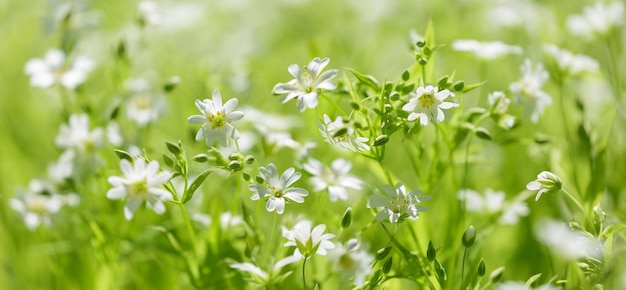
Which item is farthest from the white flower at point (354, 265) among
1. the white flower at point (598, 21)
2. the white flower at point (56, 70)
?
the white flower at point (598, 21)

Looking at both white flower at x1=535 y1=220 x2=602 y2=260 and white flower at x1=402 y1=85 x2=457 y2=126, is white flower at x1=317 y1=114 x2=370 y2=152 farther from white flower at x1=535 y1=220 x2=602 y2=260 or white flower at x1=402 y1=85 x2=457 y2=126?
white flower at x1=535 y1=220 x2=602 y2=260

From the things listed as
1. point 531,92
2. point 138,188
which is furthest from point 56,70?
point 531,92

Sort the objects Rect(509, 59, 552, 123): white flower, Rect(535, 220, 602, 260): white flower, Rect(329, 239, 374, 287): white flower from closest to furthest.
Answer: Rect(535, 220, 602, 260): white flower
Rect(329, 239, 374, 287): white flower
Rect(509, 59, 552, 123): white flower

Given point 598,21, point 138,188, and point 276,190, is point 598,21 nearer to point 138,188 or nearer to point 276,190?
point 276,190

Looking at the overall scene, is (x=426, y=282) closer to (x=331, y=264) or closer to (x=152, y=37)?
(x=331, y=264)

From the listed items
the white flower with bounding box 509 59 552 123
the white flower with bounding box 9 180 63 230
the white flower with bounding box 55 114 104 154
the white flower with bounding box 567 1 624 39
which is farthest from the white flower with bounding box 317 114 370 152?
the white flower with bounding box 567 1 624 39

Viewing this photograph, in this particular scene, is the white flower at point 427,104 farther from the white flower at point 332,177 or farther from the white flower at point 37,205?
the white flower at point 37,205
